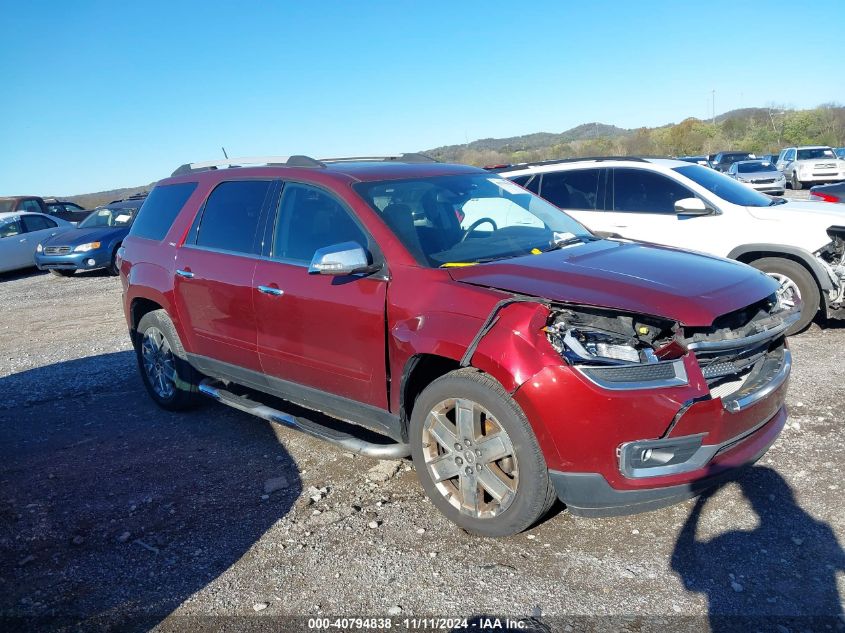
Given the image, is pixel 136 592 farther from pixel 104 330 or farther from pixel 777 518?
pixel 104 330

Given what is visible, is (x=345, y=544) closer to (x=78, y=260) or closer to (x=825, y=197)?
(x=825, y=197)

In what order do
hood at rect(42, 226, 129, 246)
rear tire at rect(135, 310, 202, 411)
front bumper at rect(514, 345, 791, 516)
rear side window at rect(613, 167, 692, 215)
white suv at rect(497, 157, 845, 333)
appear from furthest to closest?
hood at rect(42, 226, 129, 246) < rear side window at rect(613, 167, 692, 215) < white suv at rect(497, 157, 845, 333) < rear tire at rect(135, 310, 202, 411) < front bumper at rect(514, 345, 791, 516)

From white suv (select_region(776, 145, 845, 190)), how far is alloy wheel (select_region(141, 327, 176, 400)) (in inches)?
1083

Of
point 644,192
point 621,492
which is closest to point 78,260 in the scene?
point 644,192

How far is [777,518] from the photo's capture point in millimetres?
3604

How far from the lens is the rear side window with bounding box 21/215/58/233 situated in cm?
1770

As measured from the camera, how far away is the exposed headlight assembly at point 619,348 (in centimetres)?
310

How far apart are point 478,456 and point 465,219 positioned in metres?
1.57

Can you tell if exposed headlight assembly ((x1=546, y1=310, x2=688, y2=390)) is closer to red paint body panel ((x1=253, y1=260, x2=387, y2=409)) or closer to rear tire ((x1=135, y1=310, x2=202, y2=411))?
red paint body panel ((x1=253, y1=260, x2=387, y2=409))

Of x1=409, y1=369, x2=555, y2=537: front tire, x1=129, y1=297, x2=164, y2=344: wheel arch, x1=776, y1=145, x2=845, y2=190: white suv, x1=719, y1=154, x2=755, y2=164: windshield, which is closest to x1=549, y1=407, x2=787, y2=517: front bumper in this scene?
x1=409, y1=369, x2=555, y2=537: front tire

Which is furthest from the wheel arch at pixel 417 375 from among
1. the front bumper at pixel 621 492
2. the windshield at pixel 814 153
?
the windshield at pixel 814 153

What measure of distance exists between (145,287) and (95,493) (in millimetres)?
1843

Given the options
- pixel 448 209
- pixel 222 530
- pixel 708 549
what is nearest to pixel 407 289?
pixel 448 209

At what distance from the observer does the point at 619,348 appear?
3.20 m
